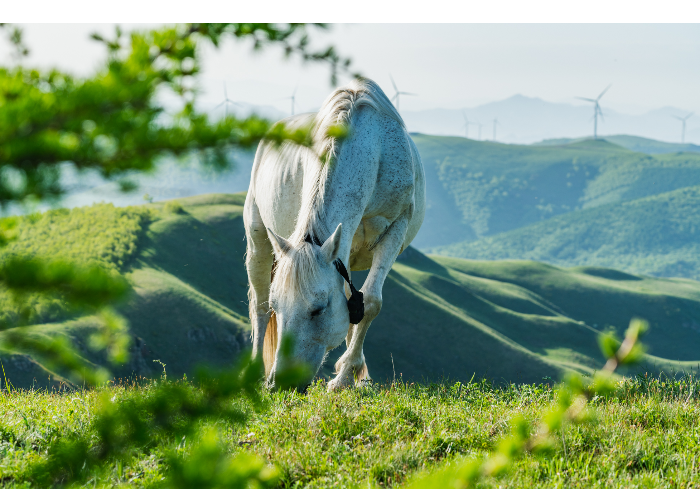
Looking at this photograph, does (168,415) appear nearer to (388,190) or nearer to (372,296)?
(372,296)

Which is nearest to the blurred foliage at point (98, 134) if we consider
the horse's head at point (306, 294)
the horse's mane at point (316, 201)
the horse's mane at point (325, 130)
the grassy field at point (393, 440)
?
the grassy field at point (393, 440)

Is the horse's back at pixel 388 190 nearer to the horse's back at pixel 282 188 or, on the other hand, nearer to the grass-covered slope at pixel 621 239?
the horse's back at pixel 282 188

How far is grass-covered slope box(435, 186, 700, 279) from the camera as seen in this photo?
562 feet

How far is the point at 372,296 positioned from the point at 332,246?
60.2 inches

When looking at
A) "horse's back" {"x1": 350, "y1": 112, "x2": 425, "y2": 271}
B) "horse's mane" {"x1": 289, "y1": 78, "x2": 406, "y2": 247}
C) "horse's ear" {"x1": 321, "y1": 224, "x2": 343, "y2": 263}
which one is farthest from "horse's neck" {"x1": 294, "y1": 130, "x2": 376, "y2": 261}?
"horse's back" {"x1": 350, "y1": 112, "x2": 425, "y2": 271}

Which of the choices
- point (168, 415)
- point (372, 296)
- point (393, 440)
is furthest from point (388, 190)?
point (168, 415)

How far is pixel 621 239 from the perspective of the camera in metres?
180

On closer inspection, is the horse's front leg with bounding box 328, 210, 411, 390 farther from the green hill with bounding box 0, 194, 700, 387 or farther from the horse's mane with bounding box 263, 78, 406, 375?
the green hill with bounding box 0, 194, 700, 387

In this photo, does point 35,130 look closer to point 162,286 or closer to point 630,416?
point 630,416

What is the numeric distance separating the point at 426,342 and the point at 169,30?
59.5m

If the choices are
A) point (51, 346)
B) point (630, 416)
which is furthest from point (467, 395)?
point (51, 346)

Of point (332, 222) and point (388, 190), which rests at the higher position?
point (388, 190)

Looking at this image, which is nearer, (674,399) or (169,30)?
(169,30)

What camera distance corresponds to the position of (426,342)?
59.7 meters
